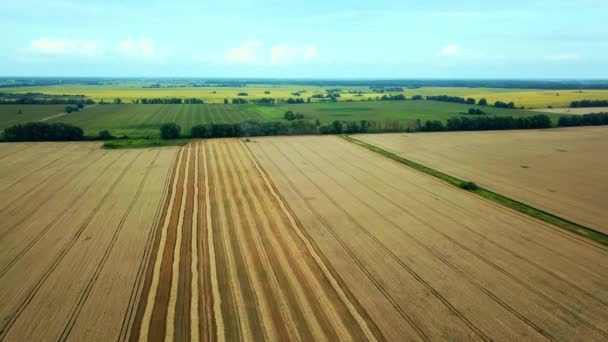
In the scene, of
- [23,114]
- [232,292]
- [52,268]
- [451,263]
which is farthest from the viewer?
[23,114]

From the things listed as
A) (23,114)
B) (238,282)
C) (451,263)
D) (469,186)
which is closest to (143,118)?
(23,114)

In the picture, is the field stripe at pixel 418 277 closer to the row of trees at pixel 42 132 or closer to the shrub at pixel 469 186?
the shrub at pixel 469 186

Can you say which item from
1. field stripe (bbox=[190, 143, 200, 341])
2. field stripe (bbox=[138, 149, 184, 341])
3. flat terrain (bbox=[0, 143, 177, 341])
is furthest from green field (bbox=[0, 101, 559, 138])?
field stripe (bbox=[190, 143, 200, 341])

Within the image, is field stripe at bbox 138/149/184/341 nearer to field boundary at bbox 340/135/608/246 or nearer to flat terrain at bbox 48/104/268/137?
field boundary at bbox 340/135/608/246

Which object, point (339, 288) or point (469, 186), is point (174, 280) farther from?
point (469, 186)

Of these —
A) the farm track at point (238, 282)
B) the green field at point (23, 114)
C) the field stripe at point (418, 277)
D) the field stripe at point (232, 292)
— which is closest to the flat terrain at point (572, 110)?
the field stripe at point (418, 277)

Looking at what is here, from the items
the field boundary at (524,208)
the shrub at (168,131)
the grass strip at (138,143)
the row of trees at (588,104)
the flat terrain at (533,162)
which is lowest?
the field boundary at (524,208)
